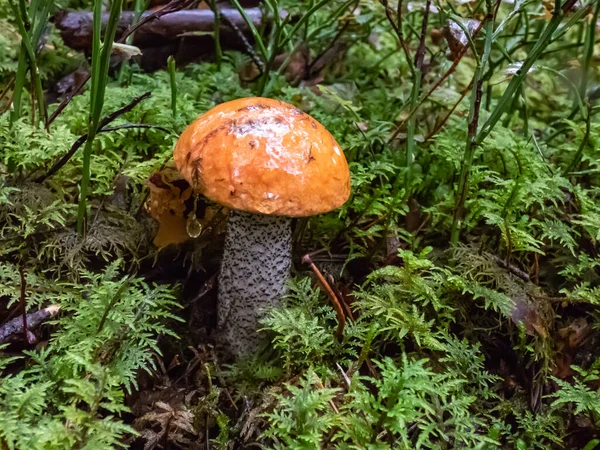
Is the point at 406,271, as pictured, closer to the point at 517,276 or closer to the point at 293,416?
the point at 517,276

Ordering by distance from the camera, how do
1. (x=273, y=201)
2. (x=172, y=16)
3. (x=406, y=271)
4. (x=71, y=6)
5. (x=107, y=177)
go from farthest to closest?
(x=71, y=6) → (x=172, y=16) → (x=107, y=177) → (x=406, y=271) → (x=273, y=201)

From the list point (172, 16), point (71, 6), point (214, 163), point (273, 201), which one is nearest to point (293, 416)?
point (273, 201)

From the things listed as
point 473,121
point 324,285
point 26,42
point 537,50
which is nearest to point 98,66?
point 26,42

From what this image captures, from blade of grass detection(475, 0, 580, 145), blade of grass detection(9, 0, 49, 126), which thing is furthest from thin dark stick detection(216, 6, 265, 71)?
blade of grass detection(475, 0, 580, 145)

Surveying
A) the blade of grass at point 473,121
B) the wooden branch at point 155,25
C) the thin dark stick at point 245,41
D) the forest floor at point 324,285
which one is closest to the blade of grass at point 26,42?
the forest floor at point 324,285

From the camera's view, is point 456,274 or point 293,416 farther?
point 456,274

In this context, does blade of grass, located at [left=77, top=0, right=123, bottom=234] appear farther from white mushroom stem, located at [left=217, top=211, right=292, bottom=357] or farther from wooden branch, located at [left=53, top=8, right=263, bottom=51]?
wooden branch, located at [left=53, top=8, right=263, bottom=51]
